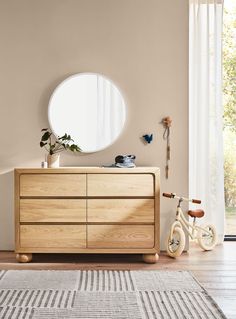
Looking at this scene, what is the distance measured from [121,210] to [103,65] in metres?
1.26

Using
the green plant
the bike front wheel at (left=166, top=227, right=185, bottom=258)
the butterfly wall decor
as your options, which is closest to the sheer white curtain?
the butterfly wall decor

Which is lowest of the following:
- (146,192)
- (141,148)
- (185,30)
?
(146,192)

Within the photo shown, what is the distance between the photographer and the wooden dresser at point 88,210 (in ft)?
13.2

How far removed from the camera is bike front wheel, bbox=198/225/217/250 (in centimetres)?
449

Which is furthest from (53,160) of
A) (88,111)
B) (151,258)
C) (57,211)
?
(151,258)

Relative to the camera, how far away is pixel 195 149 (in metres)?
4.98

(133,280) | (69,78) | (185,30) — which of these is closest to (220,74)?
(185,30)

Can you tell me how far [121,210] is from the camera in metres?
4.05

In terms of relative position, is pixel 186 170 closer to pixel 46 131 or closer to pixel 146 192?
pixel 146 192

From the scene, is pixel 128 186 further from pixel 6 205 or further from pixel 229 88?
pixel 229 88

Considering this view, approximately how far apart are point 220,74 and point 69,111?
1497mm

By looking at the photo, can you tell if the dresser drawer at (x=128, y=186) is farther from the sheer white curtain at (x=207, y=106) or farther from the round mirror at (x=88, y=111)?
the sheer white curtain at (x=207, y=106)

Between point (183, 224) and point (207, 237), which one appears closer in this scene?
point (183, 224)

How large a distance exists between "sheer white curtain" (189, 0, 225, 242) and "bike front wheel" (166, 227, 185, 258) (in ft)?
2.64
